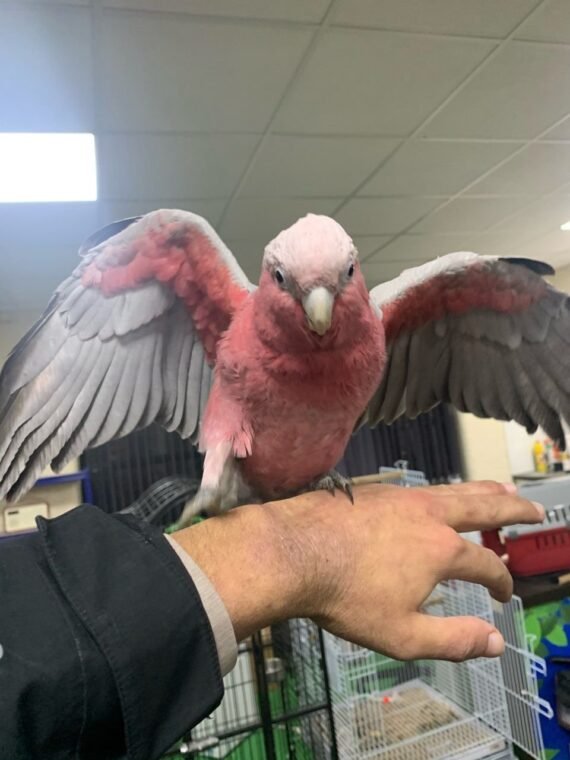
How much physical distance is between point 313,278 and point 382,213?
231cm

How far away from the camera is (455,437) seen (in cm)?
469

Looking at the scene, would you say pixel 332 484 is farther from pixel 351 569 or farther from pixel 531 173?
pixel 531 173

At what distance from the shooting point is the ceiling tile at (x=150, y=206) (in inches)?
96.0

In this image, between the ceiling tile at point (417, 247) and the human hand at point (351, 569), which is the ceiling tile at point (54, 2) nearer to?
the human hand at point (351, 569)

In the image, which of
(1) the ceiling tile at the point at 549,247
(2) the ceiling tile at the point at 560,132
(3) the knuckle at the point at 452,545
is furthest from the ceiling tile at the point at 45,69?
(1) the ceiling tile at the point at 549,247

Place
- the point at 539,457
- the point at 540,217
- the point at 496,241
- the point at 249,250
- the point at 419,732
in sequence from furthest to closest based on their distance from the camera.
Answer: the point at 539,457 < the point at 496,241 < the point at 540,217 < the point at 249,250 < the point at 419,732

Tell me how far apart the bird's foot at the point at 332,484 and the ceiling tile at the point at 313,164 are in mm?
1422

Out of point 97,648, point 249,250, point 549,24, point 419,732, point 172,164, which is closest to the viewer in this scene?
point 97,648

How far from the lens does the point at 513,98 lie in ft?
6.54

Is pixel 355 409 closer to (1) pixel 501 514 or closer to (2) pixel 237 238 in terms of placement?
(1) pixel 501 514

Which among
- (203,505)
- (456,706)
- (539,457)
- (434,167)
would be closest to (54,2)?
(203,505)

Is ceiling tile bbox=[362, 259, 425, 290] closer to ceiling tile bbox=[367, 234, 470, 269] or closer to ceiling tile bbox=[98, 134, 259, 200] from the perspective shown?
ceiling tile bbox=[367, 234, 470, 269]

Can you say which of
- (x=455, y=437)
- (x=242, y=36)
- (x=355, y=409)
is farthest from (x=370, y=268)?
(x=355, y=409)

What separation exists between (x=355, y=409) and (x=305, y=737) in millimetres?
1363
